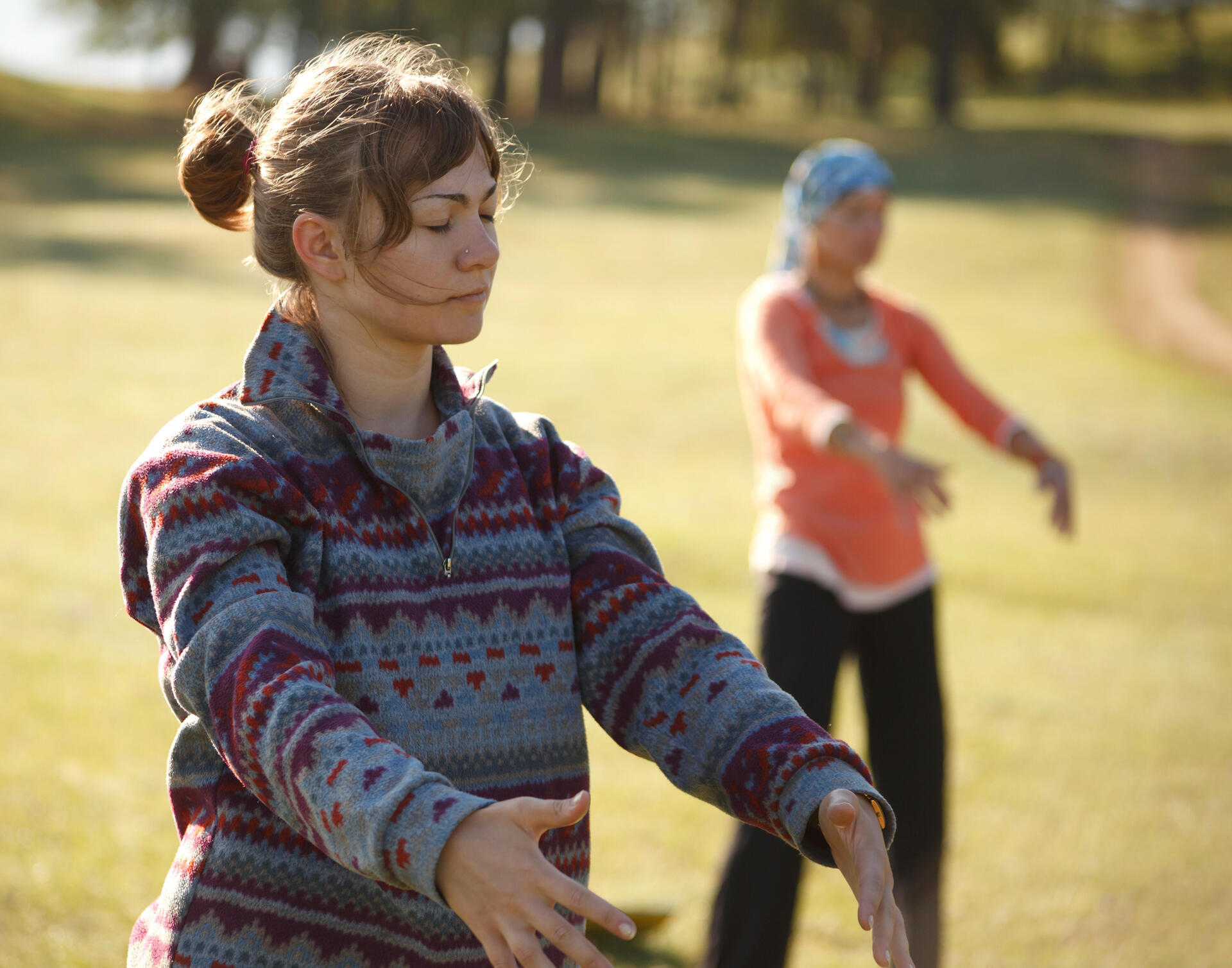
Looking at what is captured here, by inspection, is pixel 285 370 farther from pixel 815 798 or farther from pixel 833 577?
pixel 833 577

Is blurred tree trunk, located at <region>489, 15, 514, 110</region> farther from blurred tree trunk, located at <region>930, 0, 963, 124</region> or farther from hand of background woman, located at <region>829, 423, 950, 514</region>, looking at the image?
hand of background woman, located at <region>829, 423, 950, 514</region>

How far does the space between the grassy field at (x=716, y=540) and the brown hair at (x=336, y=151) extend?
2.59 m

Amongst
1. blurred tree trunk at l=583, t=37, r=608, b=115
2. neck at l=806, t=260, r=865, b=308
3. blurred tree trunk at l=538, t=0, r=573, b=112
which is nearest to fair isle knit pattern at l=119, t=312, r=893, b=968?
neck at l=806, t=260, r=865, b=308

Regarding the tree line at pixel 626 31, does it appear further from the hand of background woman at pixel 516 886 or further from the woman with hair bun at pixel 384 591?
the hand of background woman at pixel 516 886

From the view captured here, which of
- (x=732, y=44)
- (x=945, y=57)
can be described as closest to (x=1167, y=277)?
(x=945, y=57)

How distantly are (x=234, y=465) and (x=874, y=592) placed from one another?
8.00 ft

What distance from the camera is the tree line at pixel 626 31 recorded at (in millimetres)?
38469

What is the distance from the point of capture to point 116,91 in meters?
42.3

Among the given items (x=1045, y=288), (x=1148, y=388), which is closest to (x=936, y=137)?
(x=1045, y=288)

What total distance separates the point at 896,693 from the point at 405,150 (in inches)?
94.9

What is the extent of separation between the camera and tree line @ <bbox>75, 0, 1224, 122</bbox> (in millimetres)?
38469

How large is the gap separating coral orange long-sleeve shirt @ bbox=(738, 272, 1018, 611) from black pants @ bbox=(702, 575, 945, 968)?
7 cm

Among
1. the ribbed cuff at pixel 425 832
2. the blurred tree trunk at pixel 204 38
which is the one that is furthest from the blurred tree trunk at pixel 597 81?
the ribbed cuff at pixel 425 832

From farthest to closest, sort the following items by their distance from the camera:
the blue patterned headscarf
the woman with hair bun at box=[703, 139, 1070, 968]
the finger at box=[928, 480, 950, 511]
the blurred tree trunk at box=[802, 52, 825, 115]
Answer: the blurred tree trunk at box=[802, 52, 825, 115] < the blue patterned headscarf < the woman with hair bun at box=[703, 139, 1070, 968] < the finger at box=[928, 480, 950, 511]
